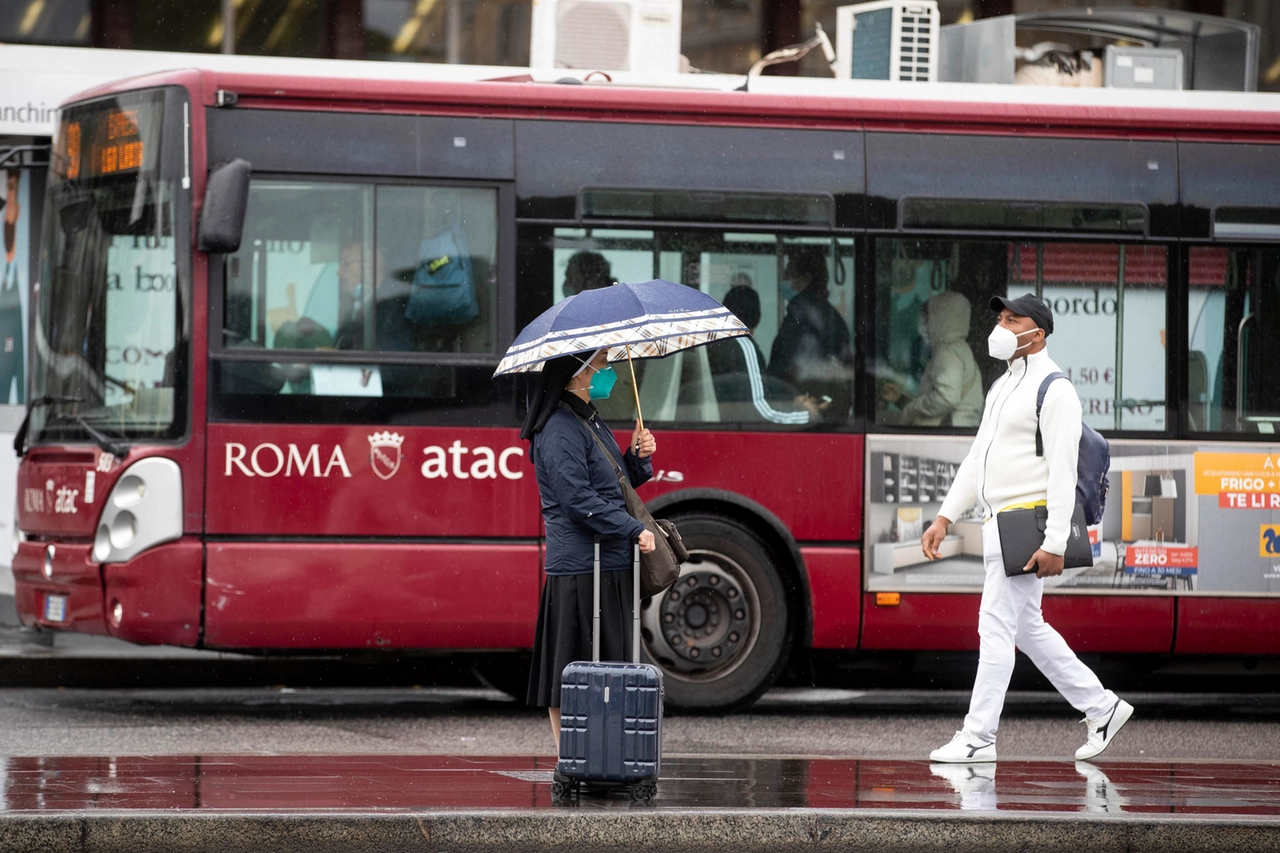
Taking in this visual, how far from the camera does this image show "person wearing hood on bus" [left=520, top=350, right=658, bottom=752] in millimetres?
6363

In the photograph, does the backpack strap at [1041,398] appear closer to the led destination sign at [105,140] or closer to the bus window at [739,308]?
the bus window at [739,308]

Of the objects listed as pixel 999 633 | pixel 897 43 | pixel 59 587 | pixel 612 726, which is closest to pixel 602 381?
pixel 612 726

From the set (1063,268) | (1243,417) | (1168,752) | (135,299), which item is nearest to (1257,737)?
(1168,752)

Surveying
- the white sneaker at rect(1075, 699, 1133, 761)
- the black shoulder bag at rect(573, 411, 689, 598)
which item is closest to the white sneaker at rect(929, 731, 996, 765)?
the white sneaker at rect(1075, 699, 1133, 761)

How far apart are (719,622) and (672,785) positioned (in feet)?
9.40

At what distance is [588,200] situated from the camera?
9180 mm

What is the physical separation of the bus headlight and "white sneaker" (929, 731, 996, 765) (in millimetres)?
3807

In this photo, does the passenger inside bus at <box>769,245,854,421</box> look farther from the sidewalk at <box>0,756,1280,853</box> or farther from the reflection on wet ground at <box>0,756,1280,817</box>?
the sidewalk at <box>0,756,1280,853</box>

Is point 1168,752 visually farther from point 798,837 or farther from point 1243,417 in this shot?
point 798,837

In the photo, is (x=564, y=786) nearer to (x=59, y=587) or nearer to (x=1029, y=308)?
(x=1029, y=308)

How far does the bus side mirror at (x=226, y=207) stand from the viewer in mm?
8516

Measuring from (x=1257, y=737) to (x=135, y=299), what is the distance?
19.9 ft

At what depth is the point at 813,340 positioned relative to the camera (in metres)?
9.33

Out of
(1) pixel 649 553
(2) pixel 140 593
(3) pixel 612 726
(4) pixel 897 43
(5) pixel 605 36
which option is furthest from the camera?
(5) pixel 605 36
